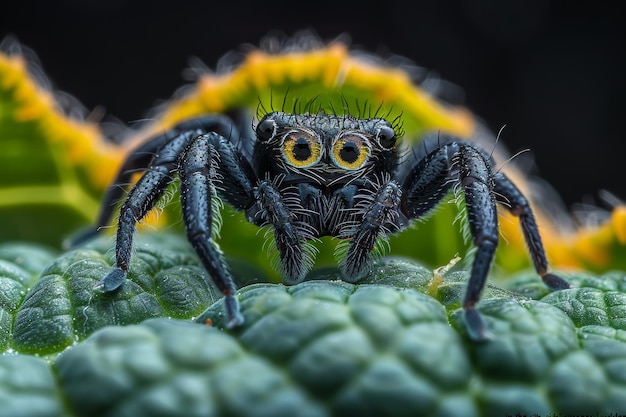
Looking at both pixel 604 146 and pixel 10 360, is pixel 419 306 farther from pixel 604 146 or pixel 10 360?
pixel 604 146

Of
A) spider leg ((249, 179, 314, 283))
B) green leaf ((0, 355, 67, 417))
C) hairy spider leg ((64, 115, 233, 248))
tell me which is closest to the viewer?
green leaf ((0, 355, 67, 417))

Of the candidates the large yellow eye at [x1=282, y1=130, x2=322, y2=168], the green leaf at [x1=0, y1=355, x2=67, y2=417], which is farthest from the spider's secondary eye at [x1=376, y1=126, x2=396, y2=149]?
the green leaf at [x1=0, y1=355, x2=67, y2=417]

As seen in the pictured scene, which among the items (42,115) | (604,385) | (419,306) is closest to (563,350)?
(604,385)

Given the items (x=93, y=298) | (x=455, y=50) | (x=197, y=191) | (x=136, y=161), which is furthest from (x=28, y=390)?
(x=455, y=50)

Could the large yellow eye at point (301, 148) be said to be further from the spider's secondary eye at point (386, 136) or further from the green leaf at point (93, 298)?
the green leaf at point (93, 298)

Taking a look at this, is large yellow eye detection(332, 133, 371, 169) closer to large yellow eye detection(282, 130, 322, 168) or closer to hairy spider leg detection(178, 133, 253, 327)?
large yellow eye detection(282, 130, 322, 168)

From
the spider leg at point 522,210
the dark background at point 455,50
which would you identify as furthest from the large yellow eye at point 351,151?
the dark background at point 455,50

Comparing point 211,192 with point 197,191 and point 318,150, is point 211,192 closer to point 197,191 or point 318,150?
point 197,191
